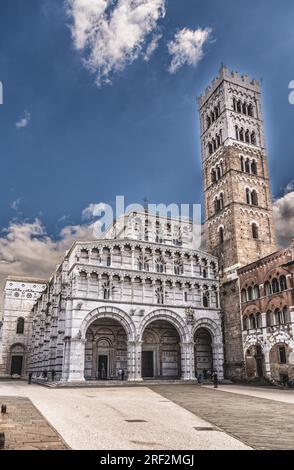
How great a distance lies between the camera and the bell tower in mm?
42906

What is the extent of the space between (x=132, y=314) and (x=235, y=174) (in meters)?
20.7

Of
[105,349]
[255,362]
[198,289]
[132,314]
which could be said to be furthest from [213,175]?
[105,349]

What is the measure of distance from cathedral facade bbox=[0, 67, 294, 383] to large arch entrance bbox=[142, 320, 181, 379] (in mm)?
108

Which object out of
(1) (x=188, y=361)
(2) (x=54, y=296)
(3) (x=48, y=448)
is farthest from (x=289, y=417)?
(2) (x=54, y=296)

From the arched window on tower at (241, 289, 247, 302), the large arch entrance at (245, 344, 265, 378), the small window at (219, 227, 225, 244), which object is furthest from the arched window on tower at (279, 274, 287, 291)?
the small window at (219, 227, 225, 244)

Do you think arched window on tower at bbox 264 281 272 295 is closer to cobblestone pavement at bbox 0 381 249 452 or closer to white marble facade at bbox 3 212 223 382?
white marble facade at bbox 3 212 223 382

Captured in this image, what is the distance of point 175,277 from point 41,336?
20082 mm

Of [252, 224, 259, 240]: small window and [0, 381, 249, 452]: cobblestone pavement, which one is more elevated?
[252, 224, 259, 240]: small window

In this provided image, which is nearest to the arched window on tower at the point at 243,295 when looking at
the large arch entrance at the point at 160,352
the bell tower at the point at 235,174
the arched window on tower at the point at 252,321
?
the arched window on tower at the point at 252,321

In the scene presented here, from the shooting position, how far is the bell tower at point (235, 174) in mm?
42906

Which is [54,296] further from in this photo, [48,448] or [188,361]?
[48,448]

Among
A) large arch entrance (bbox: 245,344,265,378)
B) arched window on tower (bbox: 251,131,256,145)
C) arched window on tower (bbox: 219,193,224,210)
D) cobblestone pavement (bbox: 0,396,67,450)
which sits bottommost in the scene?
cobblestone pavement (bbox: 0,396,67,450)

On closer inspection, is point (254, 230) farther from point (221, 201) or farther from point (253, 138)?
point (253, 138)

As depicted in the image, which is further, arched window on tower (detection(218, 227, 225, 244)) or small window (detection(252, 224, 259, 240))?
arched window on tower (detection(218, 227, 225, 244))
